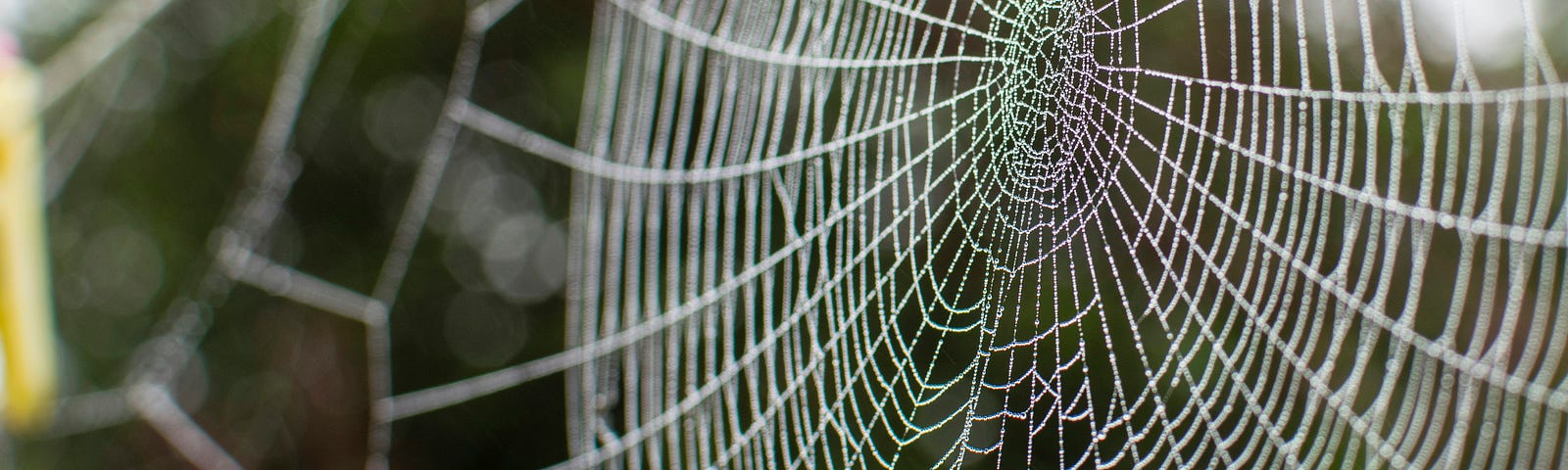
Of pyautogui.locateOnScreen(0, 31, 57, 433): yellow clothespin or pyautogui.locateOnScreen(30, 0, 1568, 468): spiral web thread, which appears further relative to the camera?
pyautogui.locateOnScreen(30, 0, 1568, 468): spiral web thread

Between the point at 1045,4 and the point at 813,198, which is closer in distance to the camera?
the point at 1045,4

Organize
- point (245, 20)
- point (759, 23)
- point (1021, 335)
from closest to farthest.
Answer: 1. point (1021, 335)
2. point (759, 23)
3. point (245, 20)

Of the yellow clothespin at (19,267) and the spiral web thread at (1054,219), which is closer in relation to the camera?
the yellow clothespin at (19,267)

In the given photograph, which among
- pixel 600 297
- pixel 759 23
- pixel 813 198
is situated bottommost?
pixel 600 297

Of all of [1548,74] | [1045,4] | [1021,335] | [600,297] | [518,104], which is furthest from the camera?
[518,104]

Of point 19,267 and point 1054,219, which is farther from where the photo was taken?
point 1054,219

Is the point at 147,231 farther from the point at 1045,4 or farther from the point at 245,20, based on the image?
the point at 1045,4

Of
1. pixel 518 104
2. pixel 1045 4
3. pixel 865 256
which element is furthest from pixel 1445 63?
pixel 518 104

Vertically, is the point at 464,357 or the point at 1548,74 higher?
the point at 1548,74
